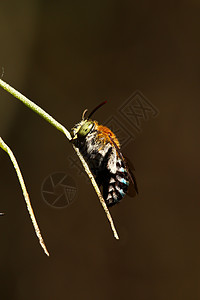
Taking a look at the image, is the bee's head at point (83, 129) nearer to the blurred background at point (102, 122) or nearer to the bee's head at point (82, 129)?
the bee's head at point (82, 129)

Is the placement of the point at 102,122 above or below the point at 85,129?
above

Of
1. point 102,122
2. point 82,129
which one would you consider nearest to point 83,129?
point 82,129

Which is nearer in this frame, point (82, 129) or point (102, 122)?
point (82, 129)

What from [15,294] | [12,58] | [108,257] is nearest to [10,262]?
[15,294]

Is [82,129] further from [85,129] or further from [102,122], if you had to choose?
[102,122]

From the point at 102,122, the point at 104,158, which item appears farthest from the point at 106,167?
the point at 102,122

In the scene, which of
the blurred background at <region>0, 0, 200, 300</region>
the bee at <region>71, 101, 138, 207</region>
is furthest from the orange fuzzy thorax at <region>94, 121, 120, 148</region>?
the blurred background at <region>0, 0, 200, 300</region>
